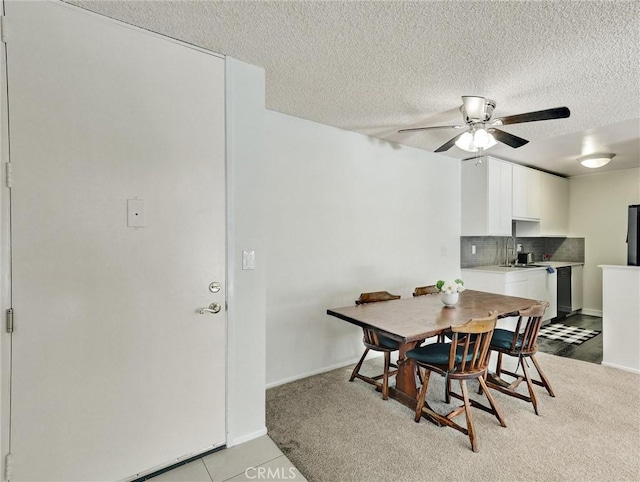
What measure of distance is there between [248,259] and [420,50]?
165 cm

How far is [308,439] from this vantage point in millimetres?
2133

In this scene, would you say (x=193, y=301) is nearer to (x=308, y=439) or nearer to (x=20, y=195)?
(x=20, y=195)

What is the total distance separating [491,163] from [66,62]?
4.44 metres

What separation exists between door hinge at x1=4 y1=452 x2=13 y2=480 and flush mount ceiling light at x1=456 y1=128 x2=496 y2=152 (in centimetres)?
324

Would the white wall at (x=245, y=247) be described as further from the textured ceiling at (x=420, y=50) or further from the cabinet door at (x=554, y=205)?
the cabinet door at (x=554, y=205)

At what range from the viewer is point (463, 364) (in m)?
2.11

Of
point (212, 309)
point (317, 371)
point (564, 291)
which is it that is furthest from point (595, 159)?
point (212, 309)

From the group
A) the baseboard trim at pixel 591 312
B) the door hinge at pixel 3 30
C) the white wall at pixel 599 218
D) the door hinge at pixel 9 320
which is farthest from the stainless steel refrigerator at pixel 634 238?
the door hinge at pixel 3 30

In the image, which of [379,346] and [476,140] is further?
[379,346]

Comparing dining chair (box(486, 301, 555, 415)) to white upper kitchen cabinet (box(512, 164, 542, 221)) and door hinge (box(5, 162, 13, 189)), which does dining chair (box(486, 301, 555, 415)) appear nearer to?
white upper kitchen cabinet (box(512, 164, 542, 221))

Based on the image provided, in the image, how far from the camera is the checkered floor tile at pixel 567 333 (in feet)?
14.0

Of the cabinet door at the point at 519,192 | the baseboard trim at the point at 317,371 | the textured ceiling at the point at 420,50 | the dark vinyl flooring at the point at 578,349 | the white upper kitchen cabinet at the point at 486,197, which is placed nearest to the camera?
the textured ceiling at the point at 420,50

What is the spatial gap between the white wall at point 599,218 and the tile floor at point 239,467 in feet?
20.4

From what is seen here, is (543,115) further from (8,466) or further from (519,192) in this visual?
(8,466)
